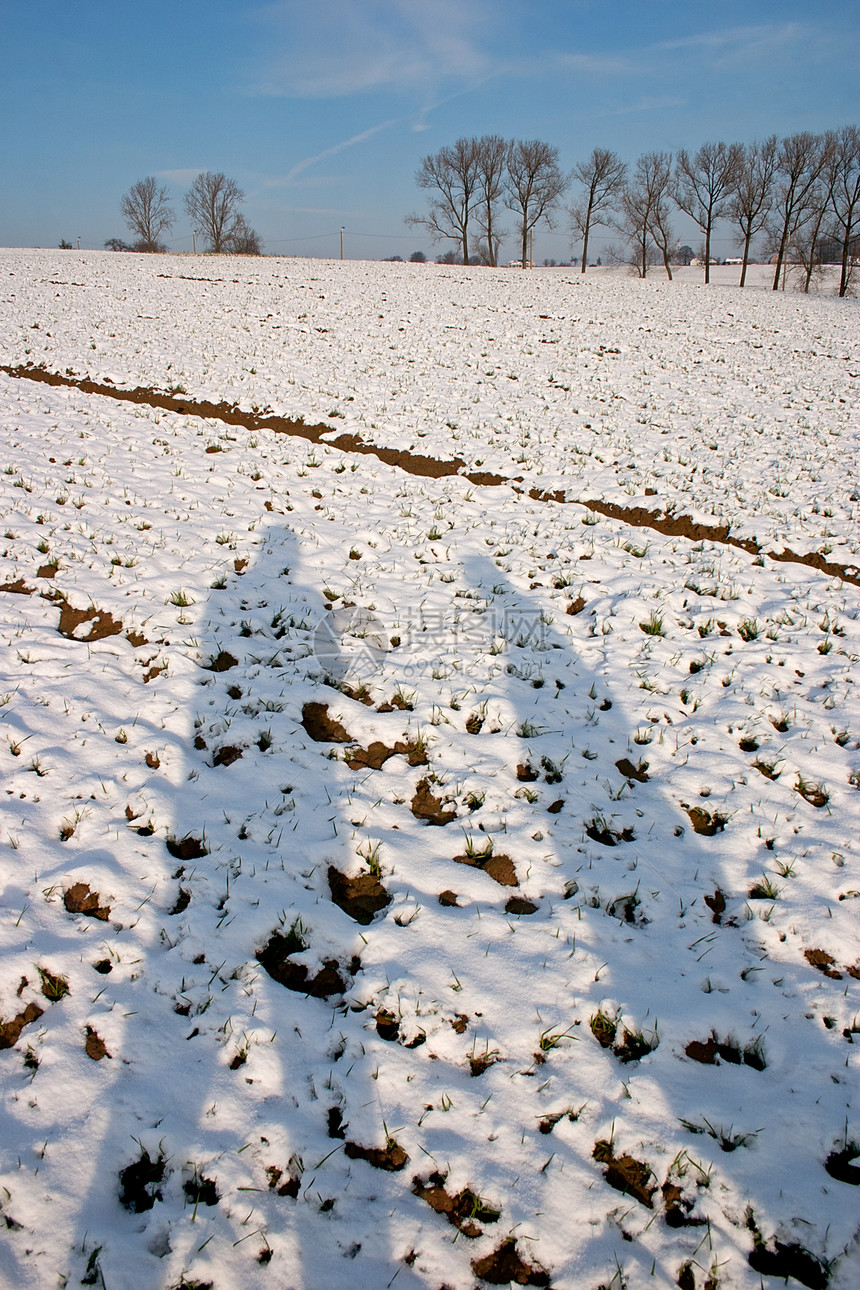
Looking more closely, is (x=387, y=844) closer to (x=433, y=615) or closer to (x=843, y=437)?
(x=433, y=615)

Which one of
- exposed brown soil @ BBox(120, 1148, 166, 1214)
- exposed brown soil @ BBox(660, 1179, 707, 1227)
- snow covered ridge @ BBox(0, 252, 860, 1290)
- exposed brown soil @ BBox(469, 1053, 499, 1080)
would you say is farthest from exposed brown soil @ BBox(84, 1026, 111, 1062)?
exposed brown soil @ BBox(660, 1179, 707, 1227)

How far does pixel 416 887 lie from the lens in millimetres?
3457

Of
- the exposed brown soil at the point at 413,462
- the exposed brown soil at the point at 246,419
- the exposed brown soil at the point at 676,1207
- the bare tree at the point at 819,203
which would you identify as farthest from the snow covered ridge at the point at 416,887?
the bare tree at the point at 819,203

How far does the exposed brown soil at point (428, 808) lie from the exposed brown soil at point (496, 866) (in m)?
0.31

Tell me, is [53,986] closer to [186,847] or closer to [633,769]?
[186,847]

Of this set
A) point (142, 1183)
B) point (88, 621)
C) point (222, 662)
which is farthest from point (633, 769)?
point (88, 621)

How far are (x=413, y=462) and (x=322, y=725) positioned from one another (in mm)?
6454

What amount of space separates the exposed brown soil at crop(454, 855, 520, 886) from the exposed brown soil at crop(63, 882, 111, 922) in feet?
6.29

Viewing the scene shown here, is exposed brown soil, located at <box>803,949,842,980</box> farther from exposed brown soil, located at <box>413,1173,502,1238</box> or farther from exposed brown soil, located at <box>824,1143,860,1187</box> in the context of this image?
exposed brown soil, located at <box>413,1173,502,1238</box>

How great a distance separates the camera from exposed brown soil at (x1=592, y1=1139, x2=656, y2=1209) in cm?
231

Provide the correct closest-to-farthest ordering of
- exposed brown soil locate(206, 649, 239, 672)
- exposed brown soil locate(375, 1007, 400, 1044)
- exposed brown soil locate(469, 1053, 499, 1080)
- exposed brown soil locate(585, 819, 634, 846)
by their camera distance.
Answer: exposed brown soil locate(469, 1053, 499, 1080), exposed brown soil locate(375, 1007, 400, 1044), exposed brown soil locate(585, 819, 634, 846), exposed brown soil locate(206, 649, 239, 672)

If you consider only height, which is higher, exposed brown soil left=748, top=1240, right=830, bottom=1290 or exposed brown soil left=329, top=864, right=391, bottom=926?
exposed brown soil left=329, top=864, right=391, bottom=926

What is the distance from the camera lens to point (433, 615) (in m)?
5.94

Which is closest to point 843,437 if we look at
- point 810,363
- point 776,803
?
point 810,363
